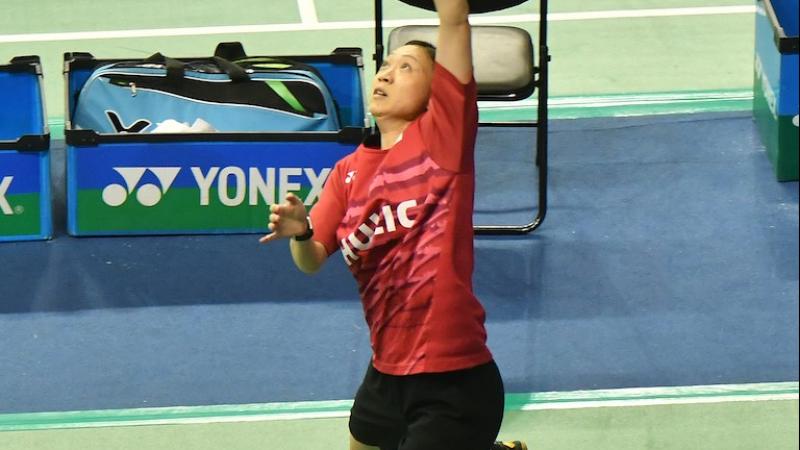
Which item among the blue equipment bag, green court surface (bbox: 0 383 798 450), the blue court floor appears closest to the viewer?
green court surface (bbox: 0 383 798 450)

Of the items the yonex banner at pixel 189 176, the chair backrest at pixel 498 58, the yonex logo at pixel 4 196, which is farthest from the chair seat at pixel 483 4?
the yonex logo at pixel 4 196

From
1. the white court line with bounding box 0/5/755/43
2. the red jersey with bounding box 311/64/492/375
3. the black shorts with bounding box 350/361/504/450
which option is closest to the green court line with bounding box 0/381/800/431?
the black shorts with bounding box 350/361/504/450

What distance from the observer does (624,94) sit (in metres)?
6.32

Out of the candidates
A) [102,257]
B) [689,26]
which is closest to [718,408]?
[102,257]

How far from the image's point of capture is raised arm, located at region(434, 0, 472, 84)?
294cm

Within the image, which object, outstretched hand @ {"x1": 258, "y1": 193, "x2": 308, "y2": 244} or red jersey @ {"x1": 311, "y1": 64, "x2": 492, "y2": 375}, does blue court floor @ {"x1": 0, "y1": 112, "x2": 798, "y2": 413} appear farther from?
outstretched hand @ {"x1": 258, "y1": 193, "x2": 308, "y2": 244}

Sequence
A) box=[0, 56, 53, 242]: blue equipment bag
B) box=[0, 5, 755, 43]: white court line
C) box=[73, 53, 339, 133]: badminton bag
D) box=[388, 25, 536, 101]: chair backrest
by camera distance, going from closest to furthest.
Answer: box=[388, 25, 536, 101]: chair backrest, box=[0, 56, 53, 242]: blue equipment bag, box=[73, 53, 339, 133]: badminton bag, box=[0, 5, 755, 43]: white court line

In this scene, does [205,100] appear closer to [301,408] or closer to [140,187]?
[140,187]

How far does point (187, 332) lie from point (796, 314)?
118 inches

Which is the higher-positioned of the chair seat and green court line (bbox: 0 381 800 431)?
the chair seat

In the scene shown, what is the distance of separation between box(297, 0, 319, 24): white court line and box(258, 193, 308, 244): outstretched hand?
4246 millimetres

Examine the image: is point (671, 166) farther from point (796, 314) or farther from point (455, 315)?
point (796, 314)

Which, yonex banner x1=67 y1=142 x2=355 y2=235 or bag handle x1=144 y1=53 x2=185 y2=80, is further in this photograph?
bag handle x1=144 y1=53 x2=185 y2=80

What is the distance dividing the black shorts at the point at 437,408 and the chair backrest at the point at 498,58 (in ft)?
6.06
